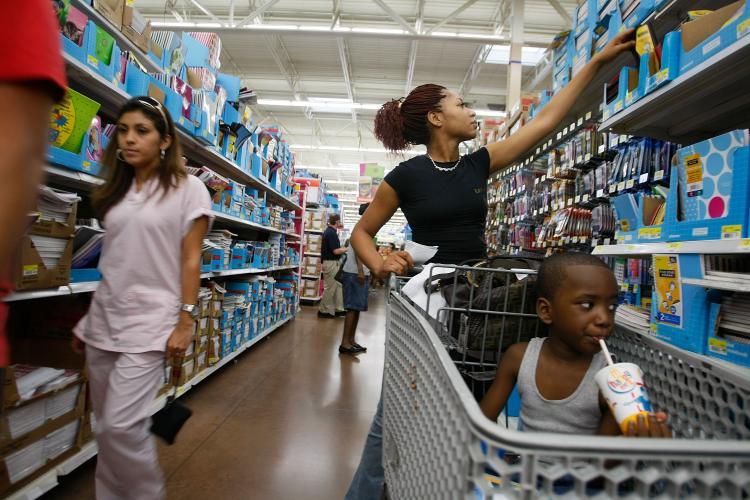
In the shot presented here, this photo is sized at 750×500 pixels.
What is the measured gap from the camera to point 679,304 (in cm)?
128

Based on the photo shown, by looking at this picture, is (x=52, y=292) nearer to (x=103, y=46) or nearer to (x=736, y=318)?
(x=103, y=46)

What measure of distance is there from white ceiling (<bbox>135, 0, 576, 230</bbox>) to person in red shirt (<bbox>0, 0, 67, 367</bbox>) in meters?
6.88

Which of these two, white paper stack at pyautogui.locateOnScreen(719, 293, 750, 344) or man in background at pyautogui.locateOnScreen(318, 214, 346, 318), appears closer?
white paper stack at pyautogui.locateOnScreen(719, 293, 750, 344)

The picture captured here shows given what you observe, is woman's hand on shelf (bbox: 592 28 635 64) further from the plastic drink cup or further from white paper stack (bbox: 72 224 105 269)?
white paper stack (bbox: 72 224 105 269)

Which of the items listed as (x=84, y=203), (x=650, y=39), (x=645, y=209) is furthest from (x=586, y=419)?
(x=84, y=203)

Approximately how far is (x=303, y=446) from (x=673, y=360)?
205cm

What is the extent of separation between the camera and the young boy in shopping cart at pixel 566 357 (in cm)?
90

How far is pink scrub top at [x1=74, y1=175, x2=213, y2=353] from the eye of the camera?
1.44 metres

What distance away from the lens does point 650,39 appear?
1.49 metres

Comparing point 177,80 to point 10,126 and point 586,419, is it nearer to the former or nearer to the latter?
point 10,126

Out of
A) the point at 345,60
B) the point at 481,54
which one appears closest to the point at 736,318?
the point at 481,54

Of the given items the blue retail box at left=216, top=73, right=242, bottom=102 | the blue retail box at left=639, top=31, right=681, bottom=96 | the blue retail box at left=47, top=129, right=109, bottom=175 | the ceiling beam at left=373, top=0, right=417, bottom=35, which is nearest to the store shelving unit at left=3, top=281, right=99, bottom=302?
the blue retail box at left=47, top=129, right=109, bottom=175

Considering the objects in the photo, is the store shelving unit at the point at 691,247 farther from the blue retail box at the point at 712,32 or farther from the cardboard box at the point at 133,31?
the cardboard box at the point at 133,31

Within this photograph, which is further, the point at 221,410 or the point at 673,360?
the point at 221,410
